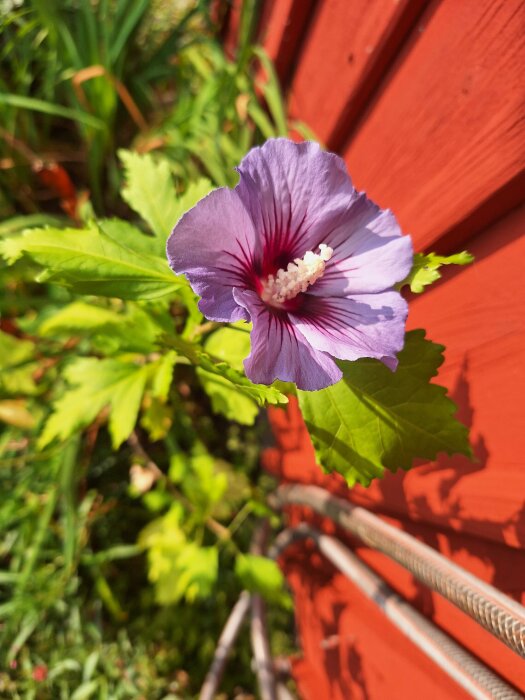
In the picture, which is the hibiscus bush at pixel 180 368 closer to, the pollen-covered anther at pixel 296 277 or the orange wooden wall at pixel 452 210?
the pollen-covered anther at pixel 296 277

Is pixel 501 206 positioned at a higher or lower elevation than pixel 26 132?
lower

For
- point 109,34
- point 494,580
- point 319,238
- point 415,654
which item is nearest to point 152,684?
point 415,654

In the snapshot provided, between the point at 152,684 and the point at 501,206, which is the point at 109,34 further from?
the point at 152,684

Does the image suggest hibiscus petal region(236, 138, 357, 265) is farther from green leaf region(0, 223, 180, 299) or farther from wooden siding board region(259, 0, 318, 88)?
wooden siding board region(259, 0, 318, 88)

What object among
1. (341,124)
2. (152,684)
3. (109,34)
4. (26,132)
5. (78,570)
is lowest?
(152,684)

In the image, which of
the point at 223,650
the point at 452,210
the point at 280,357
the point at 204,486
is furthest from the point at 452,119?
the point at 223,650

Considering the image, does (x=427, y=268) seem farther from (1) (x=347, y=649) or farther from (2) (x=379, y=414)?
(1) (x=347, y=649)
